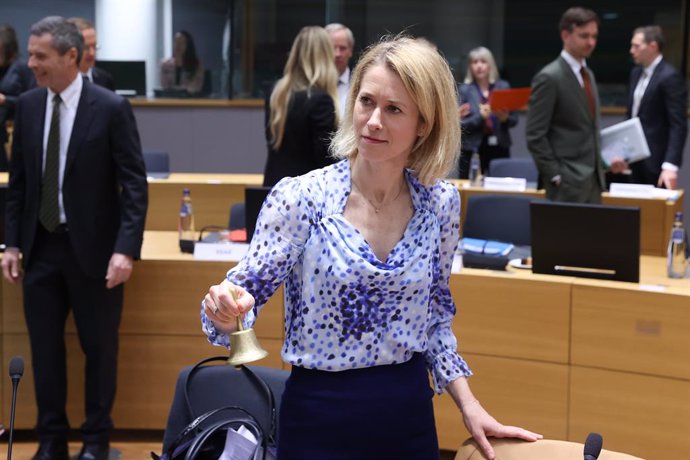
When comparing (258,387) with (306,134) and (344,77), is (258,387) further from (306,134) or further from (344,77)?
(344,77)

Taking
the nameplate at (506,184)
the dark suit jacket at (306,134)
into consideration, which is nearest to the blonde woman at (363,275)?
the dark suit jacket at (306,134)

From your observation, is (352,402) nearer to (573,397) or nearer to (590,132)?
(573,397)

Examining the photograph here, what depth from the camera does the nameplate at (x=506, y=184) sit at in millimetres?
6035

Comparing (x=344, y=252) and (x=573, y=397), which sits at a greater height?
(x=344, y=252)

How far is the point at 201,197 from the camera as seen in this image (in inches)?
229

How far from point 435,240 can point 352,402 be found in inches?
13.3

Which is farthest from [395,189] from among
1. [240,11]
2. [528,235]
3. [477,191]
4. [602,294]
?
[240,11]

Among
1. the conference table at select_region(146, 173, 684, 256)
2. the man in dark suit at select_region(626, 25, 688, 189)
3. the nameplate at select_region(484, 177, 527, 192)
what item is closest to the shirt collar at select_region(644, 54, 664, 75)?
the man in dark suit at select_region(626, 25, 688, 189)

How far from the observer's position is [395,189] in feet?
6.46

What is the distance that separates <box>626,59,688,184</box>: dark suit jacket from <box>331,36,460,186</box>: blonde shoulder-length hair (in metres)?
5.29

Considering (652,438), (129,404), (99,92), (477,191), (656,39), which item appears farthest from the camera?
(656,39)

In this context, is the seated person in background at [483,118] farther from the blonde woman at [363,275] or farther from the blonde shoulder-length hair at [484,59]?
the blonde woman at [363,275]

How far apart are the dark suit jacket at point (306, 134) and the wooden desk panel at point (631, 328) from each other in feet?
4.33

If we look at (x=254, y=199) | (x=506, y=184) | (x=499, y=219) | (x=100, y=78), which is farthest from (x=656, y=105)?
(x=254, y=199)
